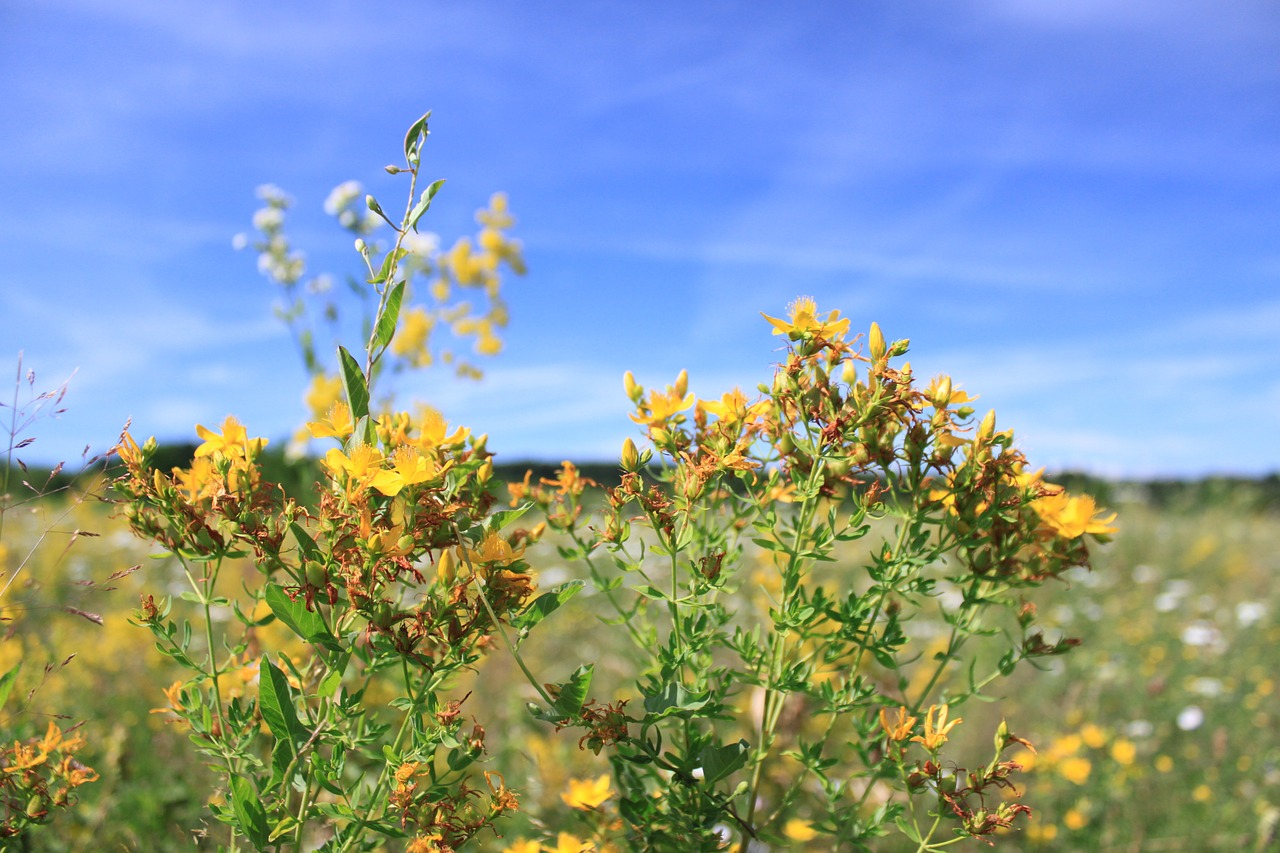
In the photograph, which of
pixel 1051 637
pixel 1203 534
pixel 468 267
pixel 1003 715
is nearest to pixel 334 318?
pixel 468 267

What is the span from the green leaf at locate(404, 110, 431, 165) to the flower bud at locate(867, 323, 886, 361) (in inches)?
30.1

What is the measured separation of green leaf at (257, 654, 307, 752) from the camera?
118 cm

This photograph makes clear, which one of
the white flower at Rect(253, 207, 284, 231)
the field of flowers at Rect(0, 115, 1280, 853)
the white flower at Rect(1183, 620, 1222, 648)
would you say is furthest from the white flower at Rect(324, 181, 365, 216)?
the white flower at Rect(1183, 620, 1222, 648)

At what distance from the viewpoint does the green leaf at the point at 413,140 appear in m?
1.34

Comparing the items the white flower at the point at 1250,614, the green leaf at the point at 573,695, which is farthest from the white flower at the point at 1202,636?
the green leaf at the point at 573,695

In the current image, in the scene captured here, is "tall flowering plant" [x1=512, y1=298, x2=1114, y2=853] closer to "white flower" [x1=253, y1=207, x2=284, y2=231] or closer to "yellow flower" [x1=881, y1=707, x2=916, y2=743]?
"yellow flower" [x1=881, y1=707, x2=916, y2=743]

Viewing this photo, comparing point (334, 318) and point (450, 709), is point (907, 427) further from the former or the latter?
point (334, 318)

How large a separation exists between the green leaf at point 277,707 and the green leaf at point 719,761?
1.91 ft

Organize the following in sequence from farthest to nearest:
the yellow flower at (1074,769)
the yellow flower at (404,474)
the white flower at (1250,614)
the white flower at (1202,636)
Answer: the white flower at (1250,614) < the white flower at (1202,636) < the yellow flower at (1074,769) < the yellow flower at (404,474)

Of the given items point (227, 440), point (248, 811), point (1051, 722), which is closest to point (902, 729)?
point (248, 811)

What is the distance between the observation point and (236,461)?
1.31 meters

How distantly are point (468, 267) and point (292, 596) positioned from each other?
413 centimetres

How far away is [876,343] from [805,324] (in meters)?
0.11

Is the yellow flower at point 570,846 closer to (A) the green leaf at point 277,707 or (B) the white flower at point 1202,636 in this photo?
(A) the green leaf at point 277,707
